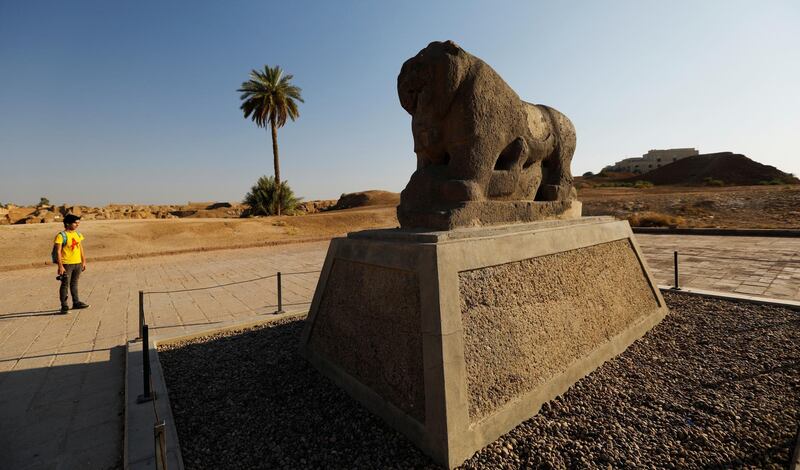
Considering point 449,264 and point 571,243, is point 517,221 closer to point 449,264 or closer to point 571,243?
point 571,243

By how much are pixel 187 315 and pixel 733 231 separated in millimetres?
16635

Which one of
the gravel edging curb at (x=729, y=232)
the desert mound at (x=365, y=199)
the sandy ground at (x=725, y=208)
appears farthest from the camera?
the desert mound at (x=365, y=199)

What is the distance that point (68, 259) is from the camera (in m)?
5.80

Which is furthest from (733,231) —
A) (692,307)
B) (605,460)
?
(605,460)

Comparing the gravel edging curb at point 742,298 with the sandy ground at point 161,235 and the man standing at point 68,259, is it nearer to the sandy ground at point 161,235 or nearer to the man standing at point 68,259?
the man standing at point 68,259

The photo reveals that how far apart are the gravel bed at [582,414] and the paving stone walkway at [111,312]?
63cm

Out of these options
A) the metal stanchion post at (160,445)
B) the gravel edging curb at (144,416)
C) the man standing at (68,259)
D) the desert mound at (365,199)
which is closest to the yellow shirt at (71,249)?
the man standing at (68,259)

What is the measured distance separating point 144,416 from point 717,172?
50.6m

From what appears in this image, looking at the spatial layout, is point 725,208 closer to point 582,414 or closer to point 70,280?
point 582,414

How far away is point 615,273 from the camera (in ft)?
12.8

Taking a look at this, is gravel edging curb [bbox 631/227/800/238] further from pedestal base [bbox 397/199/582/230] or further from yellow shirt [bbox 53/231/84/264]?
yellow shirt [bbox 53/231/84/264]

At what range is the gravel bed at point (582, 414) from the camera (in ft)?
6.80

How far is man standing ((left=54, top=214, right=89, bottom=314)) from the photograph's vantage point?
570 cm

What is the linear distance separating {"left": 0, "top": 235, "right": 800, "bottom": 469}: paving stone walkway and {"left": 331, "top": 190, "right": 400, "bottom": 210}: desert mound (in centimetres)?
2579
